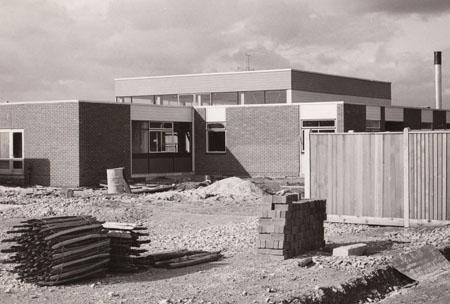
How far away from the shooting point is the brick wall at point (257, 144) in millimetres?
32375

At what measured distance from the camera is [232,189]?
942 inches

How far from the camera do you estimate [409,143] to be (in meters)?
15.0

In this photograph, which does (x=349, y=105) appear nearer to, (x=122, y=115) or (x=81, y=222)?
(x=122, y=115)

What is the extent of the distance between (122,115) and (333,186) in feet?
54.6

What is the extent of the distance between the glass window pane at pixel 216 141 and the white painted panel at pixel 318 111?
4760 millimetres

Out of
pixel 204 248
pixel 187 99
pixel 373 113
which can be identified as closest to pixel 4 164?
pixel 373 113

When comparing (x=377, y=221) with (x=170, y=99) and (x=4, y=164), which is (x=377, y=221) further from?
(x=170, y=99)

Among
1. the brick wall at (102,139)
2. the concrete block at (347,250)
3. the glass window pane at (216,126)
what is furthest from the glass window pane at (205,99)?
the concrete block at (347,250)

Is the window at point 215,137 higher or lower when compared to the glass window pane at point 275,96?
lower

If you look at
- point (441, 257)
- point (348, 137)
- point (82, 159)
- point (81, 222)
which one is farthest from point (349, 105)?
point (81, 222)

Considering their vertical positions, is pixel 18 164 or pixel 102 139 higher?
pixel 102 139

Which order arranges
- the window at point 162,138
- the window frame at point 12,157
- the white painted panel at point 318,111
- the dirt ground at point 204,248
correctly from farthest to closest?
the window at point 162,138 < the white painted panel at point 318,111 < the window frame at point 12,157 < the dirt ground at point 204,248

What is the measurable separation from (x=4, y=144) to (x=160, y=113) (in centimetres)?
764

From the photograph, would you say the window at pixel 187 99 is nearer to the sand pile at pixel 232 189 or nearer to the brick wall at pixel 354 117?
the brick wall at pixel 354 117
